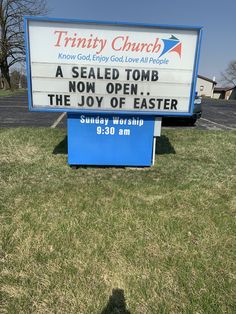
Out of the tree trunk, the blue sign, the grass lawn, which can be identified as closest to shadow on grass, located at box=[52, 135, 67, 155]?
the grass lawn

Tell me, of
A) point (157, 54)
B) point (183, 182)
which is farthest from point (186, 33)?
point (183, 182)

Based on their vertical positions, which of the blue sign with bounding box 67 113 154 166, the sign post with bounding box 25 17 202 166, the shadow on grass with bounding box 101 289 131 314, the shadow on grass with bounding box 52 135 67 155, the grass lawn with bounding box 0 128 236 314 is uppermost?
the sign post with bounding box 25 17 202 166

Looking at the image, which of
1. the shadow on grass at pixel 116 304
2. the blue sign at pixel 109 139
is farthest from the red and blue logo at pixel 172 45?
the shadow on grass at pixel 116 304

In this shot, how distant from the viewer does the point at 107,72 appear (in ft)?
14.6

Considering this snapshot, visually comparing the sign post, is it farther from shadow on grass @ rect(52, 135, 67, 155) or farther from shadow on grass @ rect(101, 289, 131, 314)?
shadow on grass @ rect(101, 289, 131, 314)

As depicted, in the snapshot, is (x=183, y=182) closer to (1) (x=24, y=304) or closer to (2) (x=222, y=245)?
(2) (x=222, y=245)

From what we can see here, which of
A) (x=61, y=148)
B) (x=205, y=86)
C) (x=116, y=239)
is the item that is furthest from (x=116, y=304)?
(x=205, y=86)

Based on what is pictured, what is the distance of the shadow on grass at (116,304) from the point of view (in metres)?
2.18

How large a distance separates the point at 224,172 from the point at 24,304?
4246 millimetres

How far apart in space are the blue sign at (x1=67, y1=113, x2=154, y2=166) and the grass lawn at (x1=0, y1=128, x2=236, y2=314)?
9.6 inches

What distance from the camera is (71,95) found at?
454 centimetres

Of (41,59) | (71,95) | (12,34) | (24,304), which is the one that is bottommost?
(24,304)

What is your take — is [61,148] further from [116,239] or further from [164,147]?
[116,239]

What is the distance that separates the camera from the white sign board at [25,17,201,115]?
4.25 metres
